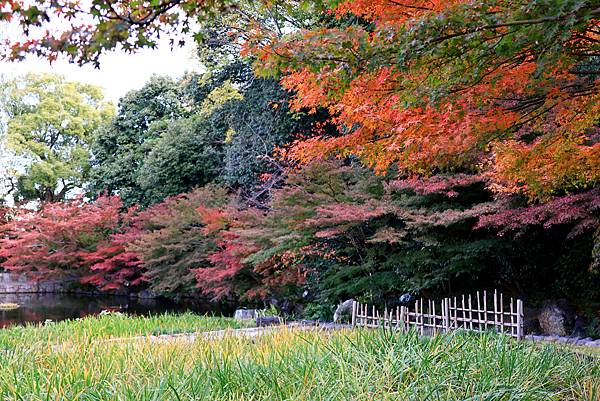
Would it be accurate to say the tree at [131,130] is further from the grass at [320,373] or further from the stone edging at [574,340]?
the grass at [320,373]

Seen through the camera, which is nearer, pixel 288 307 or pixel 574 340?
pixel 574 340

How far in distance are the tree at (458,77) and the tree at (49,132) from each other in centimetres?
2459

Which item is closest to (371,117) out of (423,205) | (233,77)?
(423,205)

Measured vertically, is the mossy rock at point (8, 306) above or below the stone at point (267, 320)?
above

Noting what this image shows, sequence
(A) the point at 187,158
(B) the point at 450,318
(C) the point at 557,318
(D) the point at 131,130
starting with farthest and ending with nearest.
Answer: (D) the point at 131,130 < (A) the point at 187,158 < (C) the point at 557,318 < (B) the point at 450,318

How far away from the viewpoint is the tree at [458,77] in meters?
3.75

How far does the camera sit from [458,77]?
447 cm

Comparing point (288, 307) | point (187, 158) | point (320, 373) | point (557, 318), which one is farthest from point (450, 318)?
point (187, 158)

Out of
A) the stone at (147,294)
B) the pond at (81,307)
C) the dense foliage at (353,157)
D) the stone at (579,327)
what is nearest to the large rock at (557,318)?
the stone at (579,327)

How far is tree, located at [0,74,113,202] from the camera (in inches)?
1107

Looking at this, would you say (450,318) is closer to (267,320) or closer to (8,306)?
(267,320)

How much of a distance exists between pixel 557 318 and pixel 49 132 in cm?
2718

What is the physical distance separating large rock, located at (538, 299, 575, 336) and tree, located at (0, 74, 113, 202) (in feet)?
82.0

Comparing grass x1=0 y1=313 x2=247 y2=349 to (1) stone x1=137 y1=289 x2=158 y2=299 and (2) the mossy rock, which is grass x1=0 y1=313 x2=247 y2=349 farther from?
(1) stone x1=137 y1=289 x2=158 y2=299
